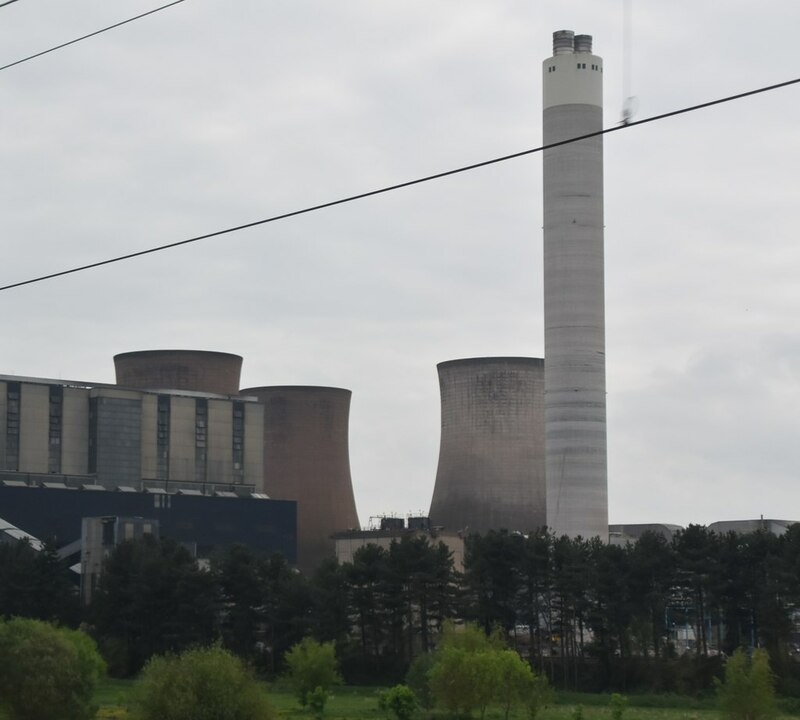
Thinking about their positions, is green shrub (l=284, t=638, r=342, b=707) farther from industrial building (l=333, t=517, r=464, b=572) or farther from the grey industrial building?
the grey industrial building

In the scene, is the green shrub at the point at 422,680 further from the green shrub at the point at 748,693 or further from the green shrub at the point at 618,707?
the green shrub at the point at 748,693

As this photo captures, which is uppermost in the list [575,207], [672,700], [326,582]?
[575,207]

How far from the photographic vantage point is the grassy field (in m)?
40.8

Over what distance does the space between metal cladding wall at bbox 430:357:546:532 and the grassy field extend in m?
18.2

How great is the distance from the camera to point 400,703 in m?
40.3

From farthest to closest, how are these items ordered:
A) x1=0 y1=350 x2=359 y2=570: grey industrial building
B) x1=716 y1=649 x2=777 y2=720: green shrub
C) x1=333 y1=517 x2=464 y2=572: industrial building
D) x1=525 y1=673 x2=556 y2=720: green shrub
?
x1=0 y1=350 x2=359 y2=570: grey industrial building
x1=333 y1=517 x2=464 y2=572: industrial building
x1=525 y1=673 x2=556 y2=720: green shrub
x1=716 y1=649 x2=777 y2=720: green shrub

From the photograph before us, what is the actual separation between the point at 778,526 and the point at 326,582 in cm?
3448

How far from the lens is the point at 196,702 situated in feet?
99.9

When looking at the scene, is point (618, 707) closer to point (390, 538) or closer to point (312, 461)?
point (390, 538)

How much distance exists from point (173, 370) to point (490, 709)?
1689 inches

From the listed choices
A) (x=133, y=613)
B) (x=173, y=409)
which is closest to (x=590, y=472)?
(x=133, y=613)

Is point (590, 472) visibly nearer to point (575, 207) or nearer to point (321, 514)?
point (575, 207)

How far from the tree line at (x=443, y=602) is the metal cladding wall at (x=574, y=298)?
14.5 ft

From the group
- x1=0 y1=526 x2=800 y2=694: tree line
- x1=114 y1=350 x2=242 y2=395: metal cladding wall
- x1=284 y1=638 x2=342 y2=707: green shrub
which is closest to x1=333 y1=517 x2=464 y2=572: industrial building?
x1=0 y1=526 x2=800 y2=694: tree line
